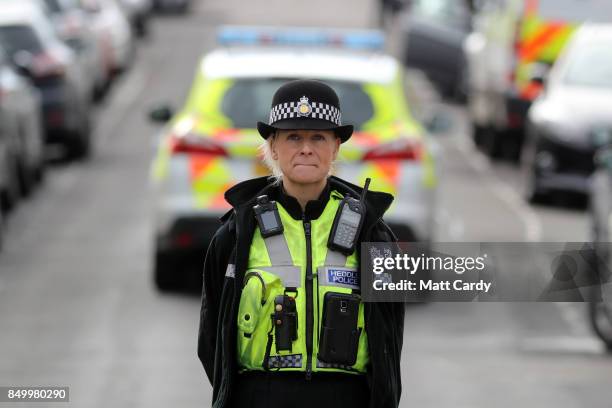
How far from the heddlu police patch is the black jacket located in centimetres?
7

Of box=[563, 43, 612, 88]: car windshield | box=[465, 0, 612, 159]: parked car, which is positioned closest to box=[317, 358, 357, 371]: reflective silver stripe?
box=[563, 43, 612, 88]: car windshield

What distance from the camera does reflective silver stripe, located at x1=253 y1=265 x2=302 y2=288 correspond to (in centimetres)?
473

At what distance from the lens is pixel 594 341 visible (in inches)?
456

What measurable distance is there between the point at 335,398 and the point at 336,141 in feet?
2.19

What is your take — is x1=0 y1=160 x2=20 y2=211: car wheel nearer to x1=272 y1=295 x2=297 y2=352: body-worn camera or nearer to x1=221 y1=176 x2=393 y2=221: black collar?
x1=221 y1=176 x2=393 y2=221: black collar

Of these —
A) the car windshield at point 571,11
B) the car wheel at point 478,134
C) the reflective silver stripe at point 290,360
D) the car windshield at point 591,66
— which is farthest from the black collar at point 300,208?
the car wheel at point 478,134

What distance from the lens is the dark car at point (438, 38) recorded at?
27375 millimetres

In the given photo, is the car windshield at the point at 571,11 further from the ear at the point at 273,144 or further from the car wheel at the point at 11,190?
the ear at the point at 273,144

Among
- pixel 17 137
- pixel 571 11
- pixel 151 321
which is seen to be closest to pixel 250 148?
pixel 151 321

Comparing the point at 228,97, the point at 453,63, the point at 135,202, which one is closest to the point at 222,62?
the point at 228,97

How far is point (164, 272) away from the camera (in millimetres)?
12734

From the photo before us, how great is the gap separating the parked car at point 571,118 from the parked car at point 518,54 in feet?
5.25

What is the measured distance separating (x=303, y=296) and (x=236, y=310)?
172 millimetres

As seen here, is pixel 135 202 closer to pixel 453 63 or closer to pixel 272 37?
pixel 272 37
